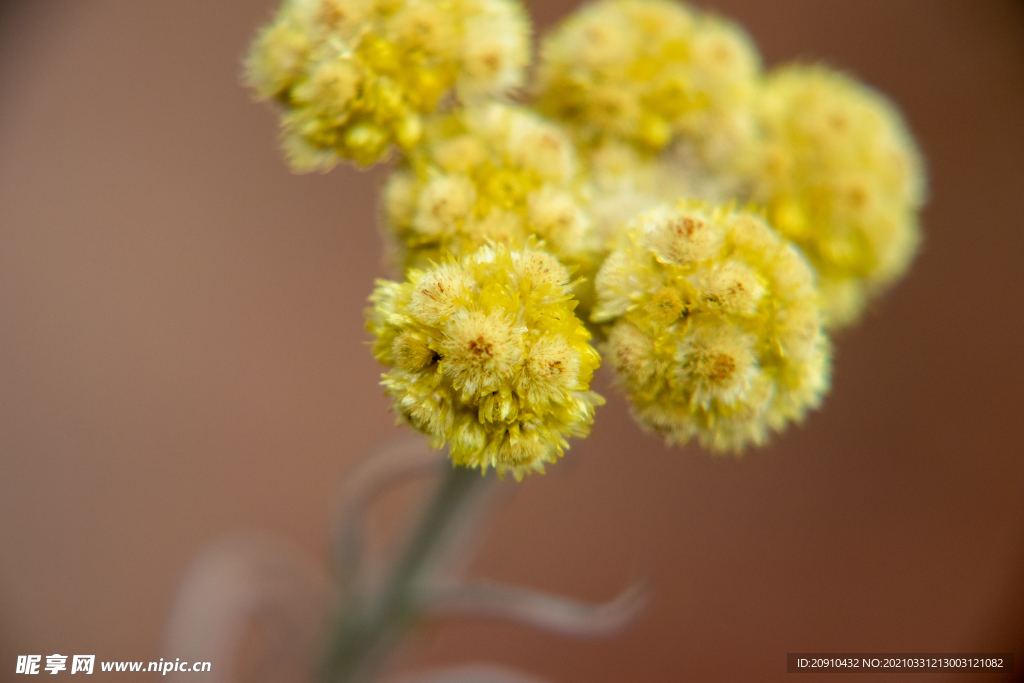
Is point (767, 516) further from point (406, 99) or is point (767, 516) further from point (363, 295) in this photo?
point (406, 99)

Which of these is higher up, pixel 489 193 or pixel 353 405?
pixel 489 193

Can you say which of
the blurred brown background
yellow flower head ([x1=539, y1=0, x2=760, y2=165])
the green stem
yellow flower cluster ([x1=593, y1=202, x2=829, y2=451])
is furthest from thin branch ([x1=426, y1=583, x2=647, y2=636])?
the blurred brown background

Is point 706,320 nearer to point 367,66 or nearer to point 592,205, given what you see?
point 592,205

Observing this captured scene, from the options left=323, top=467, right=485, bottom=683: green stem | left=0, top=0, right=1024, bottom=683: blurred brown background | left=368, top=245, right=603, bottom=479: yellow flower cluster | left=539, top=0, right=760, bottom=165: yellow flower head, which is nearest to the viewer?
left=368, top=245, right=603, bottom=479: yellow flower cluster

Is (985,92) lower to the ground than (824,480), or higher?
higher

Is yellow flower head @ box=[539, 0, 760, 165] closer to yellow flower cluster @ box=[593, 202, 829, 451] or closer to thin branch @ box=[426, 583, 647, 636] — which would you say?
yellow flower cluster @ box=[593, 202, 829, 451]

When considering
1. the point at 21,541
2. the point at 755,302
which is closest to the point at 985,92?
the point at 755,302

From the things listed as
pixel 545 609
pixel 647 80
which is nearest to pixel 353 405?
pixel 545 609
